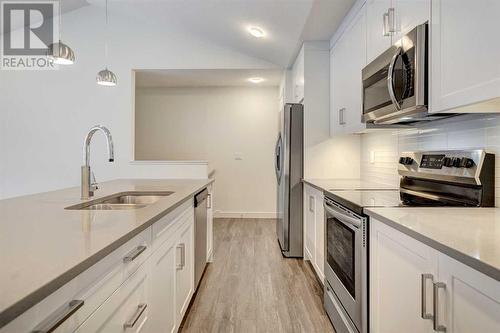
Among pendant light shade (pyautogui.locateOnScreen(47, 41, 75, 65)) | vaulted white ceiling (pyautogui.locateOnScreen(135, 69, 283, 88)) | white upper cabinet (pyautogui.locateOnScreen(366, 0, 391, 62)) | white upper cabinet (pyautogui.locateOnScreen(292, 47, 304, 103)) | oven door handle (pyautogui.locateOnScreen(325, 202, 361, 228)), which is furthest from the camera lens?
vaulted white ceiling (pyautogui.locateOnScreen(135, 69, 283, 88))

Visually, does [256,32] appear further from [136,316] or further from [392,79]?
[136,316]

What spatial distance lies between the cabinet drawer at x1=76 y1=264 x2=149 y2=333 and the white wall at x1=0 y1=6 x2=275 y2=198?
3.30m

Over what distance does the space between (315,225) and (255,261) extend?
88cm

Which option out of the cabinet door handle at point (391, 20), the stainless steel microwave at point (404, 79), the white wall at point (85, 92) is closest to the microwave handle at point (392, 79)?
the stainless steel microwave at point (404, 79)

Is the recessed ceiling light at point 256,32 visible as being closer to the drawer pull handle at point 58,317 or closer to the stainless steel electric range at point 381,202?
the stainless steel electric range at point 381,202

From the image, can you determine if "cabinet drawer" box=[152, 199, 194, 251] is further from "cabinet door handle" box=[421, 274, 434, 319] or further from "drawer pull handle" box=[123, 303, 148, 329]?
"cabinet door handle" box=[421, 274, 434, 319]

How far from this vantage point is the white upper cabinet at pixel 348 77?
2.47 meters

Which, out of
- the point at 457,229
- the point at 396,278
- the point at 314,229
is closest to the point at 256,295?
the point at 314,229

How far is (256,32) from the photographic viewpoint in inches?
142

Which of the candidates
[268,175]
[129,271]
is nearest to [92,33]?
[268,175]

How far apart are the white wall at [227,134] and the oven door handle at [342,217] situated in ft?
11.6

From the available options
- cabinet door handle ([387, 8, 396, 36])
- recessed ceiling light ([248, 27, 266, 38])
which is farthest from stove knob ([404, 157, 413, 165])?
recessed ceiling light ([248, 27, 266, 38])

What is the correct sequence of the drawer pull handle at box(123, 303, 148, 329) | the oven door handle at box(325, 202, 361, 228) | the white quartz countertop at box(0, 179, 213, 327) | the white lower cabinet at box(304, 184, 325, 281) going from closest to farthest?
the white quartz countertop at box(0, 179, 213, 327) → the drawer pull handle at box(123, 303, 148, 329) → the oven door handle at box(325, 202, 361, 228) → the white lower cabinet at box(304, 184, 325, 281)

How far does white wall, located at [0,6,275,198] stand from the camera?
430 centimetres
